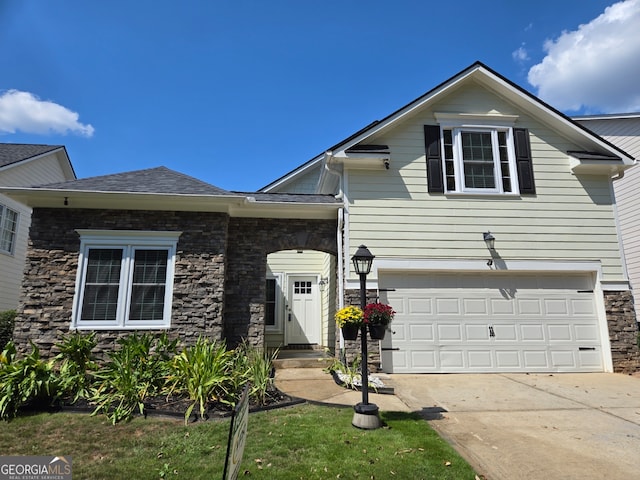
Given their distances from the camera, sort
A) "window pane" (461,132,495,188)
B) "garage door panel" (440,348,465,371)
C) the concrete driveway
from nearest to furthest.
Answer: the concrete driveway < "garage door panel" (440,348,465,371) < "window pane" (461,132,495,188)

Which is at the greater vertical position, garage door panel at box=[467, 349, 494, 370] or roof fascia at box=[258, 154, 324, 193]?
roof fascia at box=[258, 154, 324, 193]

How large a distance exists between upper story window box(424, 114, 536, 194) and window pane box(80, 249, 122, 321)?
7201 mm

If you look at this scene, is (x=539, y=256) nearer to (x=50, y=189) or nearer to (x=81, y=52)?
(x=50, y=189)

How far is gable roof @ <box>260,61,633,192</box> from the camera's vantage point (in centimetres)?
821

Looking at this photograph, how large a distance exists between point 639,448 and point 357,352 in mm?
4545

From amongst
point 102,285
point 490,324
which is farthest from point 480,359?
point 102,285

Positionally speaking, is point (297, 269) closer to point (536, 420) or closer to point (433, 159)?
point (433, 159)

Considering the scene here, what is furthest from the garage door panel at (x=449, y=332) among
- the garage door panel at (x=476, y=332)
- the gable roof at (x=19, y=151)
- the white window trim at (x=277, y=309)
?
the gable roof at (x=19, y=151)

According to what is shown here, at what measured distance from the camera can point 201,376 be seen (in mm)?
5176

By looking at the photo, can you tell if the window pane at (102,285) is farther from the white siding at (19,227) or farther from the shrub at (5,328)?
the white siding at (19,227)

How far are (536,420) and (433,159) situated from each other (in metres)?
5.69

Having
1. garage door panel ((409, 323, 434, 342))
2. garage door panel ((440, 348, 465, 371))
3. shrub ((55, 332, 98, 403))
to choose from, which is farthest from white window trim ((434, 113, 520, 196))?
shrub ((55, 332, 98, 403))

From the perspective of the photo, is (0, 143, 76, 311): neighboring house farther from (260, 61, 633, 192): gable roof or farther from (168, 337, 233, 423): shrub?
(260, 61, 633, 192): gable roof

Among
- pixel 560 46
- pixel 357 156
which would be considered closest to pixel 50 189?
pixel 357 156
